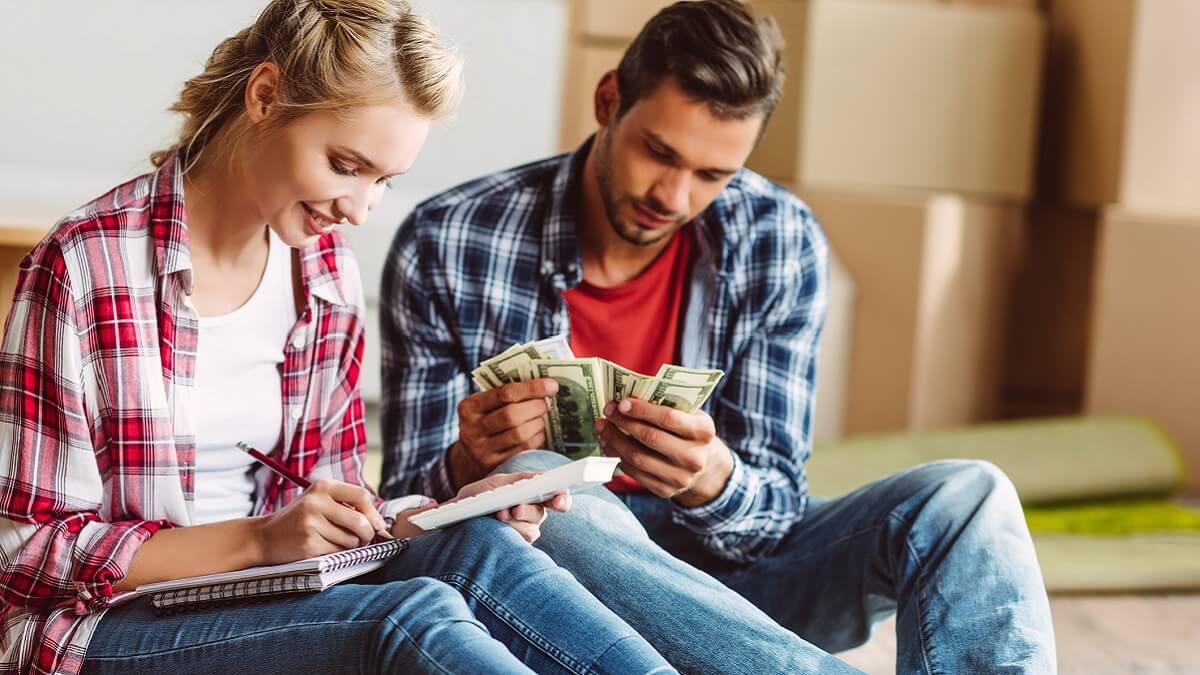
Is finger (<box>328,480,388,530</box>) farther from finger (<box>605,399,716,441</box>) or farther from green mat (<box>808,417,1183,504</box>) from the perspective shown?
green mat (<box>808,417,1183,504</box>)

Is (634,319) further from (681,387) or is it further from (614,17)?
(614,17)

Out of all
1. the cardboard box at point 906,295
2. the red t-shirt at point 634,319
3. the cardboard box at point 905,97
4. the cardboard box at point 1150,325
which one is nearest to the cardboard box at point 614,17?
the cardboard box at point 905,97

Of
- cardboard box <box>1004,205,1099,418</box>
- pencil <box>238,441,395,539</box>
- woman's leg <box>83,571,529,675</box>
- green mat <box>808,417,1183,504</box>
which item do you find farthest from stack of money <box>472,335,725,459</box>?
cardboard box <box>1004,205,1099,418</box>

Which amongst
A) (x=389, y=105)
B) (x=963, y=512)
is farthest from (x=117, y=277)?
(x=963, y=512)

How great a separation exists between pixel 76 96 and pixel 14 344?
1.75m

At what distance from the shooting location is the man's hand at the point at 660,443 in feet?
5.50

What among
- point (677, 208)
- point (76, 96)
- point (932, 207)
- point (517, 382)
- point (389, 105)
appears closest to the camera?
point (389, 105)

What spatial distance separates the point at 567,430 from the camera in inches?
70.1

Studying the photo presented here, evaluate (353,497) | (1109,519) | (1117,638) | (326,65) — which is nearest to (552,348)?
(353,497)

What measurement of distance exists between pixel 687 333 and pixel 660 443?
0.42m

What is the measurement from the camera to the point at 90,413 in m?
1.46

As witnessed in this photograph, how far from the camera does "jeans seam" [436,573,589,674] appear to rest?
1392 mm

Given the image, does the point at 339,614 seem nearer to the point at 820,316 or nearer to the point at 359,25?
the point at 359,25

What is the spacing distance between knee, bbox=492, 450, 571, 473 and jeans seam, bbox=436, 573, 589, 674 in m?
0.23
